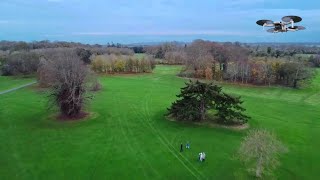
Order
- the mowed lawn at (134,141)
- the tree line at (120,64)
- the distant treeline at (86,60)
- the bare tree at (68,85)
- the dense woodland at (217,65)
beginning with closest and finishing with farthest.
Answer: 1. the mowed lawn at (134,141)
2. the bare tree at (68,85)
3. the dense woodland at (217,65)
4. the distant treeline at (86,60)
5. the tree line at (120,64)

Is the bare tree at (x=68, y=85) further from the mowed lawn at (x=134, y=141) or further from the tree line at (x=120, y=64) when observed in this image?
the tree line at (x=120, y=64)

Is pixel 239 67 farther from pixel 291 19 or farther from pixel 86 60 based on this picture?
pixel 291 19

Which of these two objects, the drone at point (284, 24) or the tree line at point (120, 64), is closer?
the drone at point (284, 24)

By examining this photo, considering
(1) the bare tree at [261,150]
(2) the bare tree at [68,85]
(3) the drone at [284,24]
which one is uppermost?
(3) the drone at [284,24]

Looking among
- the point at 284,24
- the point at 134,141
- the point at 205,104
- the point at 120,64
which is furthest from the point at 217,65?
the point at 284,24

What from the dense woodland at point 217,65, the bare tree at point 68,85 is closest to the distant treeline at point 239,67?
the dense woodland at point 217,65

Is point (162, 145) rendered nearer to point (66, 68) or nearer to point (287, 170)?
point (287, 170)

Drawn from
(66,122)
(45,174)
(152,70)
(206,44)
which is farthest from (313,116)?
(152,70)

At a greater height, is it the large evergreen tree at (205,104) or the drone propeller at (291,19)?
the drone propeller at (291,19)

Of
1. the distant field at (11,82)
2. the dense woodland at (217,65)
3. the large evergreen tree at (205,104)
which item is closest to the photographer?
the large evergreen tree at (205,104)
